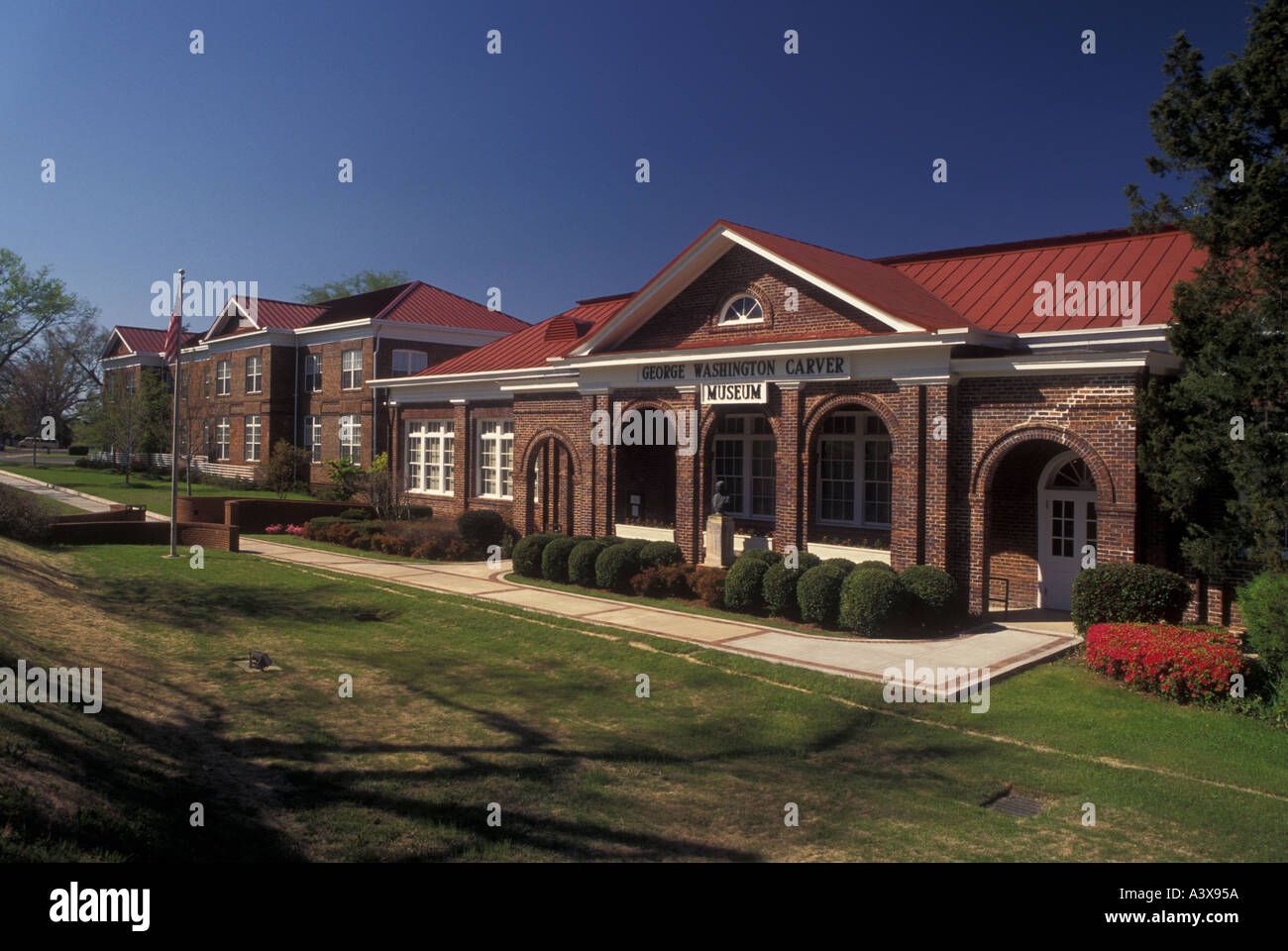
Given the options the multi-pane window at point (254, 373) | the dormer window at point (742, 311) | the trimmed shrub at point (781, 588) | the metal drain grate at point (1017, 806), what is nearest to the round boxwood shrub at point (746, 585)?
the trimmed shrub at point (781, 588)

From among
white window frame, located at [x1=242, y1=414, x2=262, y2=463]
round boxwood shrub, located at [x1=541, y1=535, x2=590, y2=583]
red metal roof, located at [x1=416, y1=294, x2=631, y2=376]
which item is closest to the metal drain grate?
round boxwood shrub, located at [x1=541, y1=535, x2=590, y2=583]

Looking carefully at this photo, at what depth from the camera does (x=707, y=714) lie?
9812 millimetres

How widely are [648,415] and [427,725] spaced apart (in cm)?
1282

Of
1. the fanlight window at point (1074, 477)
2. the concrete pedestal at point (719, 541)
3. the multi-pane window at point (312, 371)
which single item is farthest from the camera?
the multi-pane window at point (312, 371)

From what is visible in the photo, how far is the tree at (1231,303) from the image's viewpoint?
36.7 feet

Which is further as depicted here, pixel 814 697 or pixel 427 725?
pixel 814 697

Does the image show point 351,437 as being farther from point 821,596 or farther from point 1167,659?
point 1167,659

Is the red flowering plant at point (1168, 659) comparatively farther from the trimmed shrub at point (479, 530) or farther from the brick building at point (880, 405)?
the trimmed shrub at point (479, 530)

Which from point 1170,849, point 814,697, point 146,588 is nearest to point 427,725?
point 814,697

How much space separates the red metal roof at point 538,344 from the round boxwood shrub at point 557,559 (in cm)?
703

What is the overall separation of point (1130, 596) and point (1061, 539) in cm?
332

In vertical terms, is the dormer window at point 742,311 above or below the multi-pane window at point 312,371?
below

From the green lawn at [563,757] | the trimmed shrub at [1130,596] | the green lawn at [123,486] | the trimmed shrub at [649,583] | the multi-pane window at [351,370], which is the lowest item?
the green lawn at [563,757]
